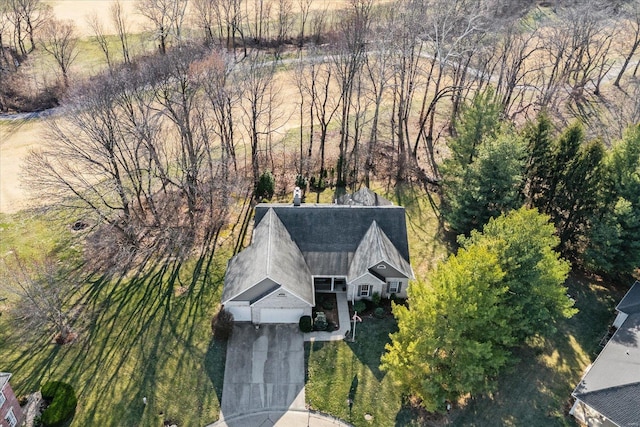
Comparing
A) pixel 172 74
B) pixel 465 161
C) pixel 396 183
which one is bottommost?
pixel 396 183

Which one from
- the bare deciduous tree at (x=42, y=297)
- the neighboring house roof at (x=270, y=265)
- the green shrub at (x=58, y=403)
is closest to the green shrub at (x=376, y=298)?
the neighboring house roof at (x=270, y=265)

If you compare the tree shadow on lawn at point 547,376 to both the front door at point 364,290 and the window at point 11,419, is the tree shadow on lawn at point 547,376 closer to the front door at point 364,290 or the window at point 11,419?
the front door at point 364,290

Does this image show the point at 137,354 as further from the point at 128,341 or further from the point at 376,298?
the point at 376,298

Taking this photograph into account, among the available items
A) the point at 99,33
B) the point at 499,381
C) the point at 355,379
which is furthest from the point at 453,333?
the point at 99,33

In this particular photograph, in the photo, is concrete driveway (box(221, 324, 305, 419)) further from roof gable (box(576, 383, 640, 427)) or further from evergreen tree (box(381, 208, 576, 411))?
roof gable (box(576, 383, 640, 427))

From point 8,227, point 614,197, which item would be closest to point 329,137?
point 614,197

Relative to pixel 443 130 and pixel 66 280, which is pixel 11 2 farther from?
pixel 443 130
